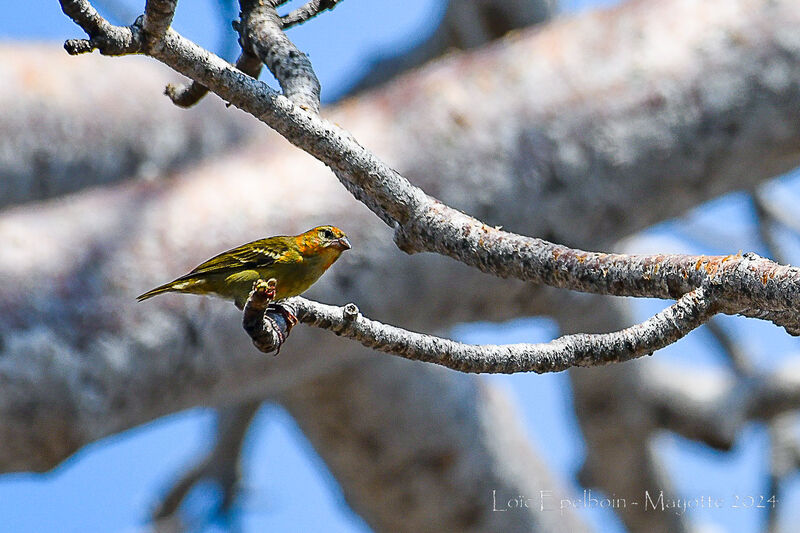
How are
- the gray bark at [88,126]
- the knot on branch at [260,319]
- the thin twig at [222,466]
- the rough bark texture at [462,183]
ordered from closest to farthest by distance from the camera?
the knot on branch at [260,319] < the rough bark texture at [462,183] < the gray bark at [88,126] < the thin twig at [222,466]

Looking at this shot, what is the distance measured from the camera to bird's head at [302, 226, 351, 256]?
1.04 m

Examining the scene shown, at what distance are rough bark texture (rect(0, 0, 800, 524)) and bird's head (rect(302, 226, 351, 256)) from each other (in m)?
0.78

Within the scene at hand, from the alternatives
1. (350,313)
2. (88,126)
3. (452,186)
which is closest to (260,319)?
(350,313)

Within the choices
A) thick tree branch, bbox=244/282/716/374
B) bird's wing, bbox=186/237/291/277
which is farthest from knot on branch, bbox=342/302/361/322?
bird's wing, bbox=186/237/291/277

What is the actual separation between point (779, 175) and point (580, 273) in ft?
5.55

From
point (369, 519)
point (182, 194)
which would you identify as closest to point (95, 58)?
point (182, 194)

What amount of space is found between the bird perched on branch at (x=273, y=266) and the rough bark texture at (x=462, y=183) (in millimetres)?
717

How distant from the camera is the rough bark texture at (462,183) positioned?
5.84 feet

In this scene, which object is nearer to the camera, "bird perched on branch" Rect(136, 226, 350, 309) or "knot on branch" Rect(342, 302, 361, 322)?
"knot on branch" Rect(342, 302, 361, 322)

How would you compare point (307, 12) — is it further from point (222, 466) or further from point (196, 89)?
point (222, 466)

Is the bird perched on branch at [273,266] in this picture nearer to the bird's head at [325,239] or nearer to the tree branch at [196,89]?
the bird's head at [325,239]

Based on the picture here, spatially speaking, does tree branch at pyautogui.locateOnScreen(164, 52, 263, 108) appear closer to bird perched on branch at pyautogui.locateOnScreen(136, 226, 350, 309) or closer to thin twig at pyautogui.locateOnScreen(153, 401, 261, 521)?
bird perched on branch at pyautogui.locateOnScreen(136, 226, 350, 309)

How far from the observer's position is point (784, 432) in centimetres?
377

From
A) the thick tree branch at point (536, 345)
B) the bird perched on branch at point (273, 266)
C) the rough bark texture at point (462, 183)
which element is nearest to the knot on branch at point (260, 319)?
the thick tree branch at point (536, 345)
